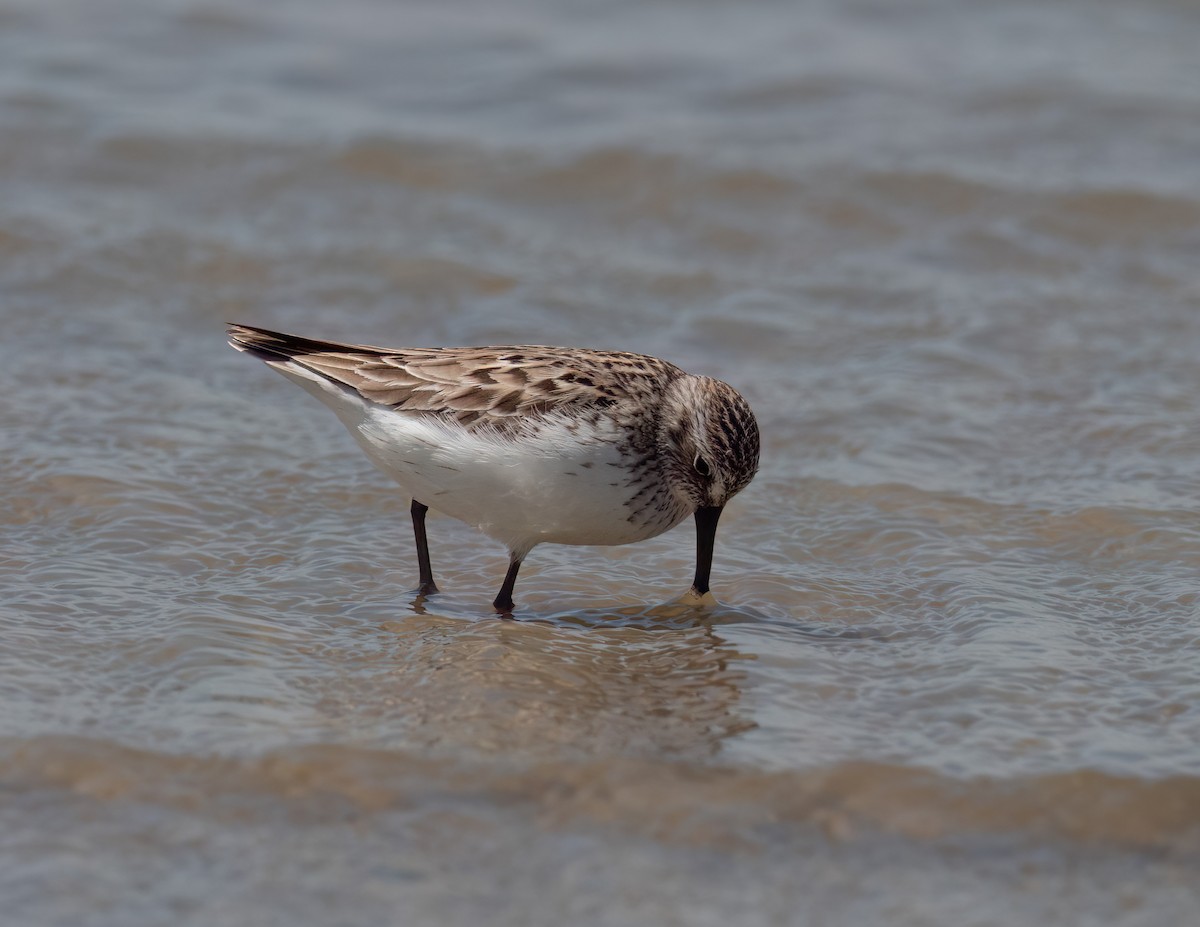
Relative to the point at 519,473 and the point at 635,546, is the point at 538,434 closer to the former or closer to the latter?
the point at 519,473

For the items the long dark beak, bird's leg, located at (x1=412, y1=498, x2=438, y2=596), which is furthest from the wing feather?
bird's leg, located at (x1=412, y1=498, x2=438, y2=596)

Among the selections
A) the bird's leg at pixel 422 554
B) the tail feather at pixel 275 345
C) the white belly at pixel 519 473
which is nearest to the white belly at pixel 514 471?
the white belly at pixel 519 473

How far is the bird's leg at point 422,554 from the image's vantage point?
26.8 ft

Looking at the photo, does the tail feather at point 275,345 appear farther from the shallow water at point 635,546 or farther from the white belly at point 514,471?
the shallow water at point 635,546

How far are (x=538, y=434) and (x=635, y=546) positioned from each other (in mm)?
1927

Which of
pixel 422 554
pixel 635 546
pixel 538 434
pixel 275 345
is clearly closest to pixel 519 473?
pixel 538 434

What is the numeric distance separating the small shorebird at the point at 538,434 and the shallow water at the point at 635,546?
0.61 metres

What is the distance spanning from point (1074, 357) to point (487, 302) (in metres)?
4.54

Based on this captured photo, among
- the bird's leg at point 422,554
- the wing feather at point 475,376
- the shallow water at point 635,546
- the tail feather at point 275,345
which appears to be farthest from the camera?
the bird's leg at point 422,554

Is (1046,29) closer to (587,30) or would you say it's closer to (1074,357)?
(587,30)

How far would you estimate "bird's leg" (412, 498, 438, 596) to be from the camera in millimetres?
8156

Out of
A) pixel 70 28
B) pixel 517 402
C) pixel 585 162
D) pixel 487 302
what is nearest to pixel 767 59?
pixel 585 162

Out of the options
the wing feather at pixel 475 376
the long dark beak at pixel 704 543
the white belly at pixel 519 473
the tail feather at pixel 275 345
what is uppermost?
the tail feather at pixel 275 345

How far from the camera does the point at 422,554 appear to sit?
8.15 meters
